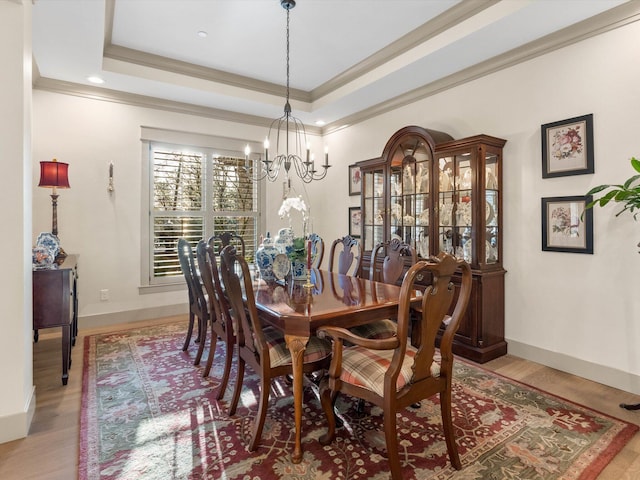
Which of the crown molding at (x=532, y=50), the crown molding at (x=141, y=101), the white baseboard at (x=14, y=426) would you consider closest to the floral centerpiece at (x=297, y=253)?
the white baseboard at (x=14, y=426)

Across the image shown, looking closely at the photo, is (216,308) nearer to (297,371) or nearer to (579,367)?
(297,371)

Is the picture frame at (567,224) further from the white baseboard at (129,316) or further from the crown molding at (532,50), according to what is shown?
the white baseboard at (129,316)

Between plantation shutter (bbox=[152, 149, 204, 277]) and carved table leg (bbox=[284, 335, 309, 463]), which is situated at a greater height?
plantation shutter (bbox=[152, 149, 204, 277])

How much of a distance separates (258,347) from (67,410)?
4.88 feet

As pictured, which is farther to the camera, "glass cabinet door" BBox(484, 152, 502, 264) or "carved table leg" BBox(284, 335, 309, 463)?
"glass cabinet door" BBox(484, 152, 502, 264)

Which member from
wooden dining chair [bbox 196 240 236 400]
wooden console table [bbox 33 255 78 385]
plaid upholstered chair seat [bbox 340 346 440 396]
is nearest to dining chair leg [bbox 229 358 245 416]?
wooden dining chair [bbox 196 240 236 400]

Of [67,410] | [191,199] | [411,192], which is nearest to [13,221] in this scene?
[67,410]

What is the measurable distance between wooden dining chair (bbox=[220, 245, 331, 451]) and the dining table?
99mm

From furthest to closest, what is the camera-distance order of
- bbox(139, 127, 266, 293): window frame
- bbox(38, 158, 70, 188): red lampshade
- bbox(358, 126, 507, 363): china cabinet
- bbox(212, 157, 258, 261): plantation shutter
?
bbox(212, 157, 258, 261): plantation shutter < bbox(139, 127, 266, 293): window frame < bbox(38, 158, 70, 188): red lampshade < bbox(358, 126, 507, 363): china cabinet

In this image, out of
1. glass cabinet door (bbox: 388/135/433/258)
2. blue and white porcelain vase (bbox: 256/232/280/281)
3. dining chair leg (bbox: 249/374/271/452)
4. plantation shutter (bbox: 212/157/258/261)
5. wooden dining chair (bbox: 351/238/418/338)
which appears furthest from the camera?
plantation shutter (bbox: 212/157/258/261)

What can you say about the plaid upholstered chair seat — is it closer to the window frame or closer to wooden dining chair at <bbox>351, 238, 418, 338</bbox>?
wooden dining chair at <bbox>351, 238, 418, 338</bbox>

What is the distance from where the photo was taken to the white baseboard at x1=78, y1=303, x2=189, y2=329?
4.12m

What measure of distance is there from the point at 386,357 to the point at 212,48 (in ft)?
11.5

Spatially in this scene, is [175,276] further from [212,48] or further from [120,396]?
[212,48]
